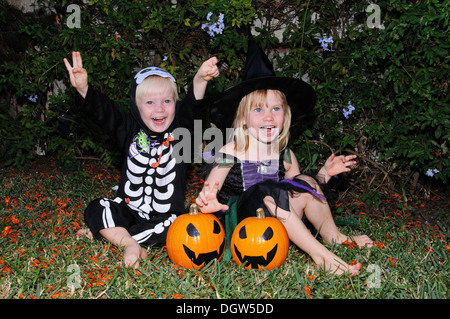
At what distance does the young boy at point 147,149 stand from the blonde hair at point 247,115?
0.29m

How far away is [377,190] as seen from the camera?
153 inches

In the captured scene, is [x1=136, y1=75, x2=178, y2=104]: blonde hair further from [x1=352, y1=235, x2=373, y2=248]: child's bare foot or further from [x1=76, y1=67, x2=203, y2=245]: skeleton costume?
[x1=352, y1=235, x2=373, y2=248]: child's bare foot

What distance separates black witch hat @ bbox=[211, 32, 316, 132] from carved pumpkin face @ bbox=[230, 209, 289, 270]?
0.76m

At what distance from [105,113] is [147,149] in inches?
14.8

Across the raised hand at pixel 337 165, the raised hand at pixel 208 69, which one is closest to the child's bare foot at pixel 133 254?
the raised hand at pixel 208 69

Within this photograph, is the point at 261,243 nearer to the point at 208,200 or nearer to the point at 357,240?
the point at 208,200

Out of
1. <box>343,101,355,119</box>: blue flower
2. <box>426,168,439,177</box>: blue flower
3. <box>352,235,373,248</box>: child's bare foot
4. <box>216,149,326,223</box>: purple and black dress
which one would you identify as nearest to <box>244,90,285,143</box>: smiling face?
<box>216,149,326,223</box>: purple and black dress

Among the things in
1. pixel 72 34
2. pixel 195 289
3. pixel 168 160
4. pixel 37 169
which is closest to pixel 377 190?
pixel 168 160

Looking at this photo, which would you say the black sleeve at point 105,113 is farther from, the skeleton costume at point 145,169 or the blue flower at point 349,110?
the blue flower at point 349,110

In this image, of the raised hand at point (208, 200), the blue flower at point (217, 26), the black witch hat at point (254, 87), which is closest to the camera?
the raised hand at point (208, 200)

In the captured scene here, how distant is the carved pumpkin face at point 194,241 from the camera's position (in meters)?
2.42

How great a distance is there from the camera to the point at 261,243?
2371 mm

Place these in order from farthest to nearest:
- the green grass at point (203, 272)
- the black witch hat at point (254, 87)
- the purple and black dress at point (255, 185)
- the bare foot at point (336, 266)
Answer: the black witch hat at point (254, 87) → the purple and black dress at point (255, 185) → the bare foot at point (336, 266) → the green grass at point (203, 272)

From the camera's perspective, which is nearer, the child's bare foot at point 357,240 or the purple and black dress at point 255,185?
the purple and black dress at point 255,185
